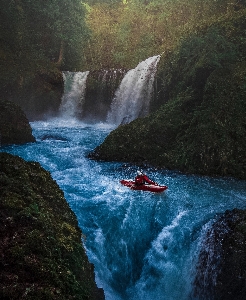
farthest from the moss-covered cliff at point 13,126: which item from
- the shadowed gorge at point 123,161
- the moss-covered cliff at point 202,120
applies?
the moss-covered cliff at point 202,120

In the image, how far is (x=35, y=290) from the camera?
3576 mm

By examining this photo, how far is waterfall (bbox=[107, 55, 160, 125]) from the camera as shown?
19278mm

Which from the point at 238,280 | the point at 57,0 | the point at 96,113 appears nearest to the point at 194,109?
the point at 238,280

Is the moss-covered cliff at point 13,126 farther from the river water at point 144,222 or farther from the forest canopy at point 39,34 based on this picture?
the forest canopy at point 39,34

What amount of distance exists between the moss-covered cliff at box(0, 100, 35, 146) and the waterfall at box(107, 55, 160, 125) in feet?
20.4

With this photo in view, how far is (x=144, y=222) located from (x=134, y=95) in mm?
13381

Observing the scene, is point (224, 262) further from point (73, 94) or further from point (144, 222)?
point (73, 94)

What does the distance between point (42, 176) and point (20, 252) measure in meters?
2.69

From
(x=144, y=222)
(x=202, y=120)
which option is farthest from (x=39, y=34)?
(x=144, y=222)

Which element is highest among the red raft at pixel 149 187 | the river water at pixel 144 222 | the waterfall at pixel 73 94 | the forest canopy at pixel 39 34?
the forest canopy at pixel 39 34

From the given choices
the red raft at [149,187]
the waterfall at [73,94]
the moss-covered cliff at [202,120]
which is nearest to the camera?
the red raft at [149,187]

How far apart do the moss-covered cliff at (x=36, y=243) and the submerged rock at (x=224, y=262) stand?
2657 mm

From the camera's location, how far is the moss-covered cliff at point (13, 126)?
15.0 metres

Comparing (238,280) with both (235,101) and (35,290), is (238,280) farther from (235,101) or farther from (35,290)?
(235,101)
